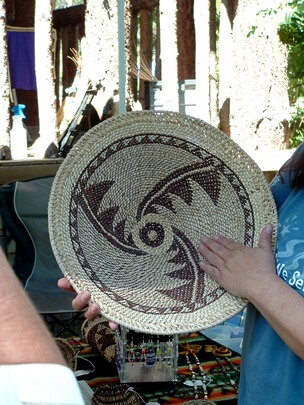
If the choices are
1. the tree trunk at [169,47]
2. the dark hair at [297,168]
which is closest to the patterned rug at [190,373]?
the dark hair at [297,168]

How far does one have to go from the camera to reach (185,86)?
905 centimetres

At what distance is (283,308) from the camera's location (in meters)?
0.88

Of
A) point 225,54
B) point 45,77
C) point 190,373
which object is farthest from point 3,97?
point 190,373

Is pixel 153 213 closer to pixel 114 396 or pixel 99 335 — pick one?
pixel 114 396

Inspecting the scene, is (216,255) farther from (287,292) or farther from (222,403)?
(222,403)

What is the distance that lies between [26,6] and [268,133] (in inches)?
229

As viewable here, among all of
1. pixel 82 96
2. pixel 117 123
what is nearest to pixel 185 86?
pixel 82 96

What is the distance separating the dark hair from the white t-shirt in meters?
0.67

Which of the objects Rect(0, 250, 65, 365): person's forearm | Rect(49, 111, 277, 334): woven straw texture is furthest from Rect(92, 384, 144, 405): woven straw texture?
Rect(0, 250, 65, 365): person's forearm

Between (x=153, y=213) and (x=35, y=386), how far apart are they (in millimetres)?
818

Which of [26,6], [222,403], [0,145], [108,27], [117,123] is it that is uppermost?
[26,6]

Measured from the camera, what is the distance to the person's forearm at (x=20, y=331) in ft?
1.31

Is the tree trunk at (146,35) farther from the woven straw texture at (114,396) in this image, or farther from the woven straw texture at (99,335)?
the woven straw texture at (114,396)

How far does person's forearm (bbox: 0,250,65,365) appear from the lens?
40cm
